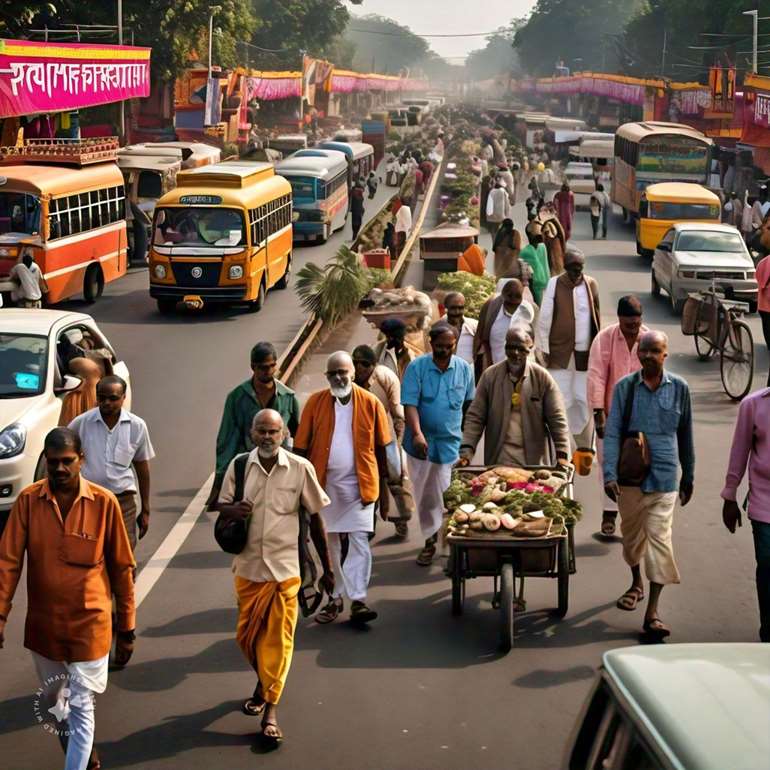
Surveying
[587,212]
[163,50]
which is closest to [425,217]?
[587,212]

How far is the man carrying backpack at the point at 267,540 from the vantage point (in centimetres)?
772

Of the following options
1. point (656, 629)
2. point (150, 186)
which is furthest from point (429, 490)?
point (150, 186)

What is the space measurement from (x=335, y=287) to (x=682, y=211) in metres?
13.1

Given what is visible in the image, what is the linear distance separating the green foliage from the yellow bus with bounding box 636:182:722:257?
11593 mm

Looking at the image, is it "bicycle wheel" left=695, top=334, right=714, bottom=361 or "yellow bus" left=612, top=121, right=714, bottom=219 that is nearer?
"bicycle wheel" left=695, top=334, right=714, bottom=361

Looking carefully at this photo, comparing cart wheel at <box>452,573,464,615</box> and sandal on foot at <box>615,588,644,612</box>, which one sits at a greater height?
cart wheel at <box>452,573,464,615</box>

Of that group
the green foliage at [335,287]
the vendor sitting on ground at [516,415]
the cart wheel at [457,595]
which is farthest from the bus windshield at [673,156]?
the cart wheel at [457,595]

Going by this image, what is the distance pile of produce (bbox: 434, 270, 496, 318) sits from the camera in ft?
64.8

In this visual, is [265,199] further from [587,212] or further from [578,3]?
[578,3]

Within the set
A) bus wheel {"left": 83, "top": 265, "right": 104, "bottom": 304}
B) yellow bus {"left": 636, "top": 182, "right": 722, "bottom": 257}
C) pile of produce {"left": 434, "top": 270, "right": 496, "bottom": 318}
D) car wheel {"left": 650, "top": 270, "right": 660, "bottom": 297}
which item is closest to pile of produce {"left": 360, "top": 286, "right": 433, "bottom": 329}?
pile of produce {"left": 434, "top": 270, "right": 496, "bottom": 318}

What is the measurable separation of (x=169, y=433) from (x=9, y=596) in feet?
29.5

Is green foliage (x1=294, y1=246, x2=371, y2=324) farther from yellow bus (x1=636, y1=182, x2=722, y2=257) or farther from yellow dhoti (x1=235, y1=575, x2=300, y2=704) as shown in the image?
yellow dhoti (x1=235, y1=575, x2=300, y2=704)

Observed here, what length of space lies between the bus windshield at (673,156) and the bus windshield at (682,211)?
32.2ft

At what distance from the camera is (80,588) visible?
675cm
